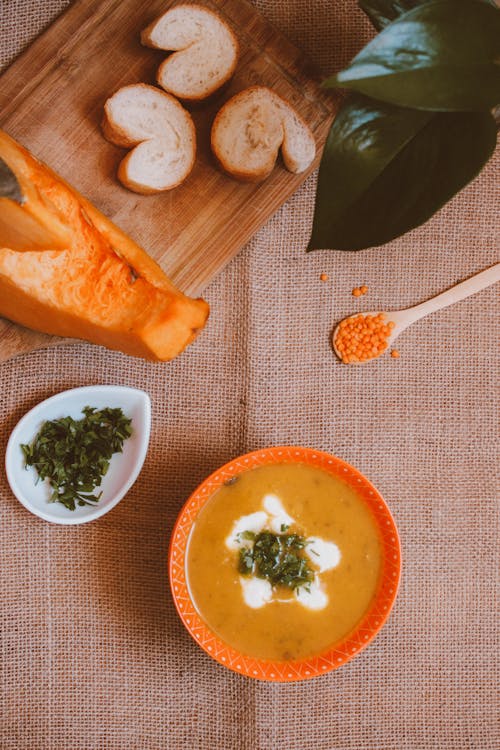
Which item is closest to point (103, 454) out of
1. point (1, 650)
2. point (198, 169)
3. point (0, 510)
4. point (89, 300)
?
point (0, 510)

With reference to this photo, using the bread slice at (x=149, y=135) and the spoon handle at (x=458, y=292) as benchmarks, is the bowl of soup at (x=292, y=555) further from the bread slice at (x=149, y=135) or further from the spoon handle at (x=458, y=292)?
the bread slice at (x=149, y=135)

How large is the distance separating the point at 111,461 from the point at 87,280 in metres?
0.44

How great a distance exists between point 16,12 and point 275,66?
544mm

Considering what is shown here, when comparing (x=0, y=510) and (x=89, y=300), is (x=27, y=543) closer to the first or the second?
(x=0, y=510)

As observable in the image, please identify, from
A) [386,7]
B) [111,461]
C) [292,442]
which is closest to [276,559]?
[292,442]

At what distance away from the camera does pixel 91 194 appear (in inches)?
55.6

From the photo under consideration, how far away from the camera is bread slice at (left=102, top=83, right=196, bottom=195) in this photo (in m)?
1.37

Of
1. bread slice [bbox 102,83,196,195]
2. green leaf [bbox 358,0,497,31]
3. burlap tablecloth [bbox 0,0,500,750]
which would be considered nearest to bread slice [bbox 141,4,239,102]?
bread slice [bbox 102,83,196,195]

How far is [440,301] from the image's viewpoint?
155 cm

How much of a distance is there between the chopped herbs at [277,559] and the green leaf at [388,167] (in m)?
0.59

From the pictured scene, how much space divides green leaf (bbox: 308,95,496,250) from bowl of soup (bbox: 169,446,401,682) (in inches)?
18.6

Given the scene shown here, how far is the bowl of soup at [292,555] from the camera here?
1375mm

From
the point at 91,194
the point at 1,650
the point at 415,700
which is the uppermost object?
the point at 91,194

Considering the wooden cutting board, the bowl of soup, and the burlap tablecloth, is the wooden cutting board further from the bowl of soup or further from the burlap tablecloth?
the bowl of soup
